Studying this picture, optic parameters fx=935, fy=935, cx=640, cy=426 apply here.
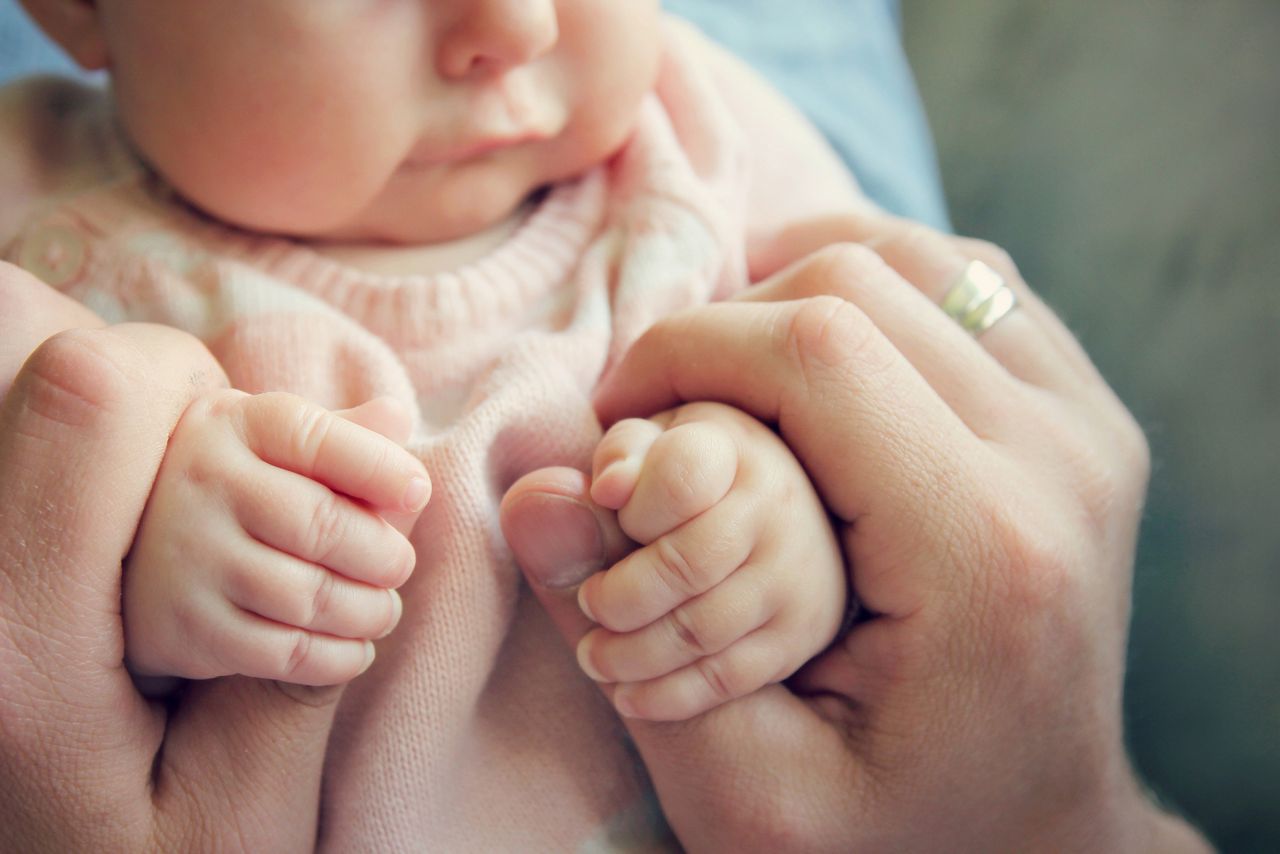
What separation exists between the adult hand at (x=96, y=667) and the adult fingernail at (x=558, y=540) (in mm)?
134

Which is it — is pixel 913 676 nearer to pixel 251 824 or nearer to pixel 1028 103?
pixel 251 824

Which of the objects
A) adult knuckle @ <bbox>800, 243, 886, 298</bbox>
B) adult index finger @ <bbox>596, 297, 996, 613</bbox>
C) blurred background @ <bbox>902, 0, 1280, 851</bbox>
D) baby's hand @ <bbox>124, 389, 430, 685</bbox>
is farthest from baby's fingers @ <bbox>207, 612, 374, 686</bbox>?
blurred background @ <bbox>902, 0, 1280, 851</bbox>

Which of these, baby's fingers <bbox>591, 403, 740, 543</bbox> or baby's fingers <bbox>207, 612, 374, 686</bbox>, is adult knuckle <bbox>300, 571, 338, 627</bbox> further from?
baby's fingers <bbox>591, 403, 740, 543</bbox>

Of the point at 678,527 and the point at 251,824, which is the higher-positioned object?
the point at 678,527

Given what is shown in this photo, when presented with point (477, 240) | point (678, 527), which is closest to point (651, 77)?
point (477, 240)

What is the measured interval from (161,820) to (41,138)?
21.1 inches

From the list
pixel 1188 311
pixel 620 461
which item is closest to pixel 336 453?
pixel 620 461

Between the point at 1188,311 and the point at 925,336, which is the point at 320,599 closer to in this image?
the point at 925,336

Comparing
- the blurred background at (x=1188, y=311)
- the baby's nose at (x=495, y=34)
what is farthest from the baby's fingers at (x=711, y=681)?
the blurred background at (x=1188, y=311)

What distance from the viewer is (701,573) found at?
0.49 m

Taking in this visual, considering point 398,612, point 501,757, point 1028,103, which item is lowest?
point 501,757

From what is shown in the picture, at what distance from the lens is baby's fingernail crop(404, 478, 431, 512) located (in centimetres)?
47

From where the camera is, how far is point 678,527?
0.50 metres

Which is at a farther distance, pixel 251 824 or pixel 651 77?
pixel 651 77
